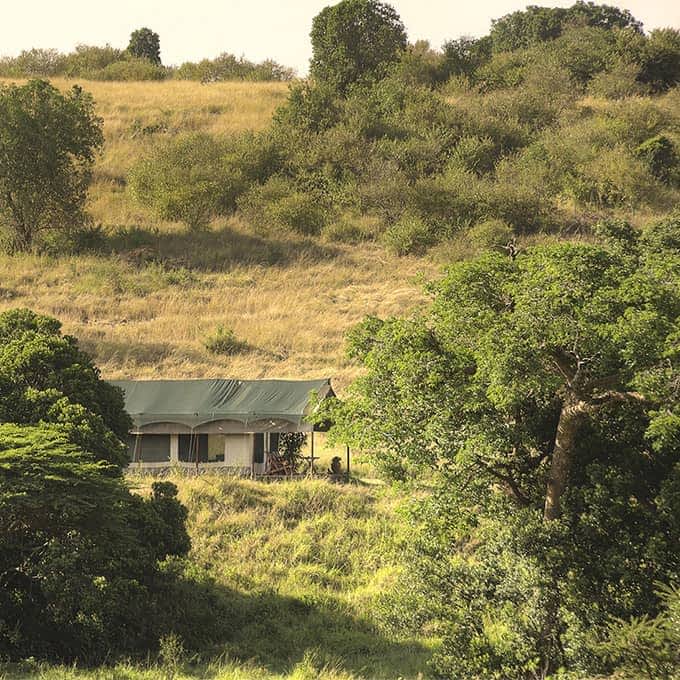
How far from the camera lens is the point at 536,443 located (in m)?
15.3

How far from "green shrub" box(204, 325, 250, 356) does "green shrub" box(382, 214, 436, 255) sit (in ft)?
47.2

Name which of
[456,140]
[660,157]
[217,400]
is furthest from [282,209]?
[217,400]

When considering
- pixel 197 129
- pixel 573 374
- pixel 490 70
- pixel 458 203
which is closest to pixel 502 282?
pixel 573 374

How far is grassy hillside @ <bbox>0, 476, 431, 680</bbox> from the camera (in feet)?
56.0

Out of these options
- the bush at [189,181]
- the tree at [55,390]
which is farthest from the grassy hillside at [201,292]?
the tree at [55,390]

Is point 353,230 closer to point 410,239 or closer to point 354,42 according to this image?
point 410,239

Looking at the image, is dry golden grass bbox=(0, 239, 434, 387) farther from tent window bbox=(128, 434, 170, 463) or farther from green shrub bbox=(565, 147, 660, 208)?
green shrub bbox=(565, 147, 660, 208)

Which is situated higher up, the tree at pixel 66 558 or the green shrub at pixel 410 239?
the green shrub at pixel 410 239

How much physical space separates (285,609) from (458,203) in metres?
37.9

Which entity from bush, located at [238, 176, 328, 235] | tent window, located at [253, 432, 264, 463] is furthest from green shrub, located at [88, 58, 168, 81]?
tent window, located at [253, 432, 264, 463]

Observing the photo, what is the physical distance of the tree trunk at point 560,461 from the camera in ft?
47.1

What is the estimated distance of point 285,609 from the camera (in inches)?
782

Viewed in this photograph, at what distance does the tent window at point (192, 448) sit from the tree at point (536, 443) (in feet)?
46.0

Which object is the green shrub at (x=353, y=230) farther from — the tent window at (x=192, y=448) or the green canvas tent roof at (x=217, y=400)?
the tent window at (x=192, y=448)
